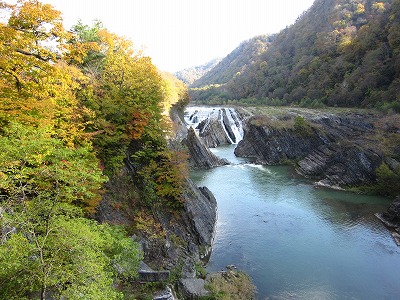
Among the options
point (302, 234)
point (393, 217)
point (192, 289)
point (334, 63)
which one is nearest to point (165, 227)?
point (192, 289)

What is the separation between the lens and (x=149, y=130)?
64.8 feet

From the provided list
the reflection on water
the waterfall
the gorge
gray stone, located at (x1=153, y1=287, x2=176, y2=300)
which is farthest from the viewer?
the waterfall

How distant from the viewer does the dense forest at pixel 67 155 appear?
8273mm

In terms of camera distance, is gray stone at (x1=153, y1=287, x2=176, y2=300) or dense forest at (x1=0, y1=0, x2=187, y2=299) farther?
gray stone at (x1=153, y1=287, x2=176, y2=300)

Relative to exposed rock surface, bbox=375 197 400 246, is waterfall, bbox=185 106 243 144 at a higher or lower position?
higher

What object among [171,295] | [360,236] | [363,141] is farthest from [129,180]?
[363,141]

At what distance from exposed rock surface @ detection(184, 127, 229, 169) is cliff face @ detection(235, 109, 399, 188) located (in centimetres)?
857

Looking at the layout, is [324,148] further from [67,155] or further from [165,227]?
[67,155]

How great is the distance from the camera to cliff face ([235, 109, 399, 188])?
38219 millimetres

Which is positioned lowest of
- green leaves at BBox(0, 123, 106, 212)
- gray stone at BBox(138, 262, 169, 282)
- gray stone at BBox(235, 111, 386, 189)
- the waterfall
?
gray stone at BBox(235, 111, 386, 189)

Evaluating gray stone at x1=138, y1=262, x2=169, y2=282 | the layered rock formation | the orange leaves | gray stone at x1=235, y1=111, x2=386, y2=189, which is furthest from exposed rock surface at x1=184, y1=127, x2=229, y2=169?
gray stone at x1=138, y1=262, x2=169, y2=282

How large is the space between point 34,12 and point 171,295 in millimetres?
13711

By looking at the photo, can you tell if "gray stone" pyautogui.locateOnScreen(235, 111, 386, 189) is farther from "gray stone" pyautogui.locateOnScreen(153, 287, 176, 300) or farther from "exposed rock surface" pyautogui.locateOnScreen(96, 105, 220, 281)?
"gray stone" pyautogui.locateOnScreen(153, 287, 176, 300)

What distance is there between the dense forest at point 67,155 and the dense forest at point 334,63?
54.2 meters
